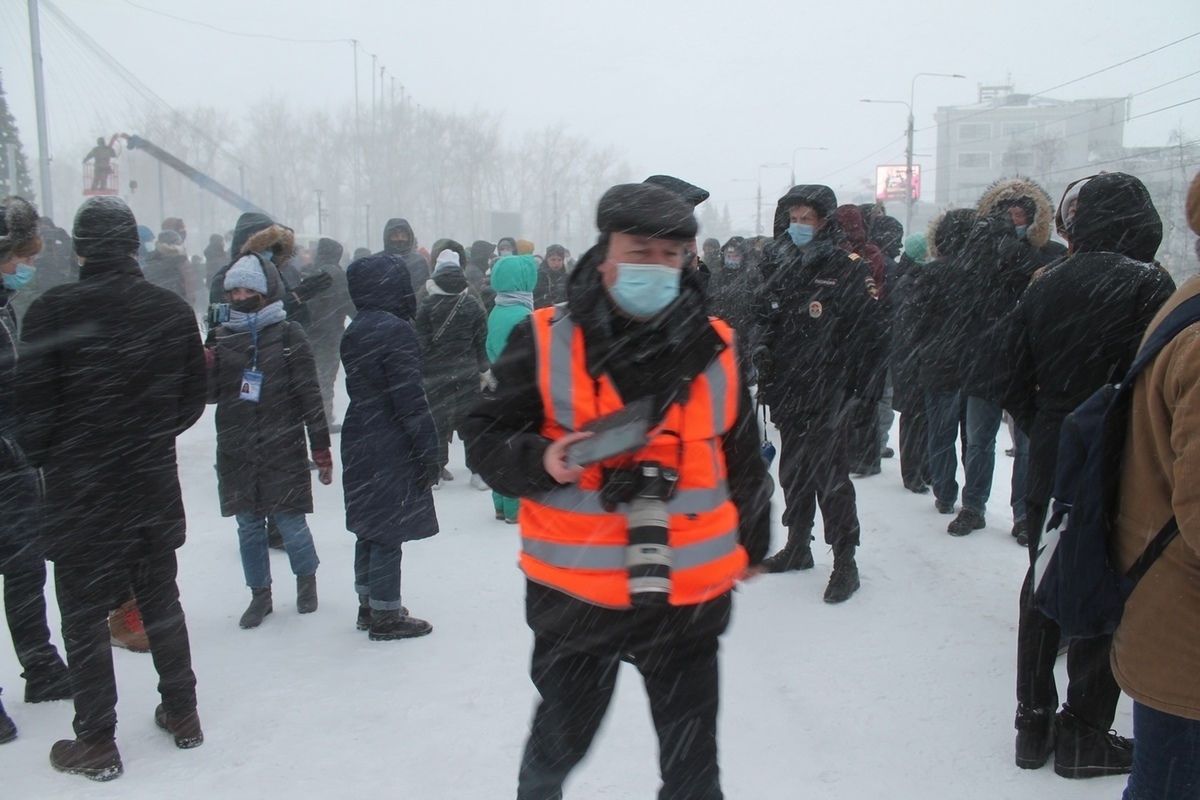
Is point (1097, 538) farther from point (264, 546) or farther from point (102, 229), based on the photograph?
point (264, 546)

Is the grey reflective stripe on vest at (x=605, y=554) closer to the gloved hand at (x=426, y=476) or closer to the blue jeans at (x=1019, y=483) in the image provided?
the gloved hand at (x=426, y=476)

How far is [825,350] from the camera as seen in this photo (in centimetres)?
523

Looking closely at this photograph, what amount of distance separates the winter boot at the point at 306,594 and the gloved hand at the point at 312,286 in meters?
2.65

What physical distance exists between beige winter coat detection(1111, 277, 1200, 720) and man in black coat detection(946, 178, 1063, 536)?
3461 mm

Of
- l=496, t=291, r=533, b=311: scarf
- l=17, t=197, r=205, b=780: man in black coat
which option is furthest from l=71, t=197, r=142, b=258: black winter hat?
l=496, t=291, r=533, b=311: scarf

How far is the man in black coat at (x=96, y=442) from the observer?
3.54m

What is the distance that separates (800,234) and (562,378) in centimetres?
334

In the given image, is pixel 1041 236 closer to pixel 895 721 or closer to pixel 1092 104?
pixel 895 721

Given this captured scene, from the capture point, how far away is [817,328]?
5.24 m

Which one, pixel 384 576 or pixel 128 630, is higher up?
pixel 384 576

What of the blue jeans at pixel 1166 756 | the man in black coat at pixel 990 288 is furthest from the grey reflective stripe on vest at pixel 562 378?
the man in black coat at pixel 990 288

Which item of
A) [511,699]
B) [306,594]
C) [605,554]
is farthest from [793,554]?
[605,554]

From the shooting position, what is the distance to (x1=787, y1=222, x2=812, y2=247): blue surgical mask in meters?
5.31

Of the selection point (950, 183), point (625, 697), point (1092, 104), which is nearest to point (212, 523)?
point (625, 697)
